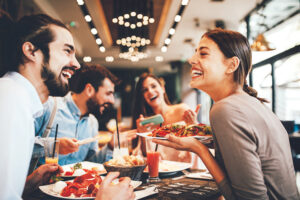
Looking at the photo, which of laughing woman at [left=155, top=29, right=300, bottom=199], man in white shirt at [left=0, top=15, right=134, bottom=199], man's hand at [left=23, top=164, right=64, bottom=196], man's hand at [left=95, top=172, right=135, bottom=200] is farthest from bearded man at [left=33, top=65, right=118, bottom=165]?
laughing woman at [left=155, top=29, right=300, bottom=199]

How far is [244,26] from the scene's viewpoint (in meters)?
6.21

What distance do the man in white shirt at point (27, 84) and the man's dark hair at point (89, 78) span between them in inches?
62.4

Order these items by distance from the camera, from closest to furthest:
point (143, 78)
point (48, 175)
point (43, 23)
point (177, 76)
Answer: point (43, 23)
point (48, 175)
point (143, 78)
point (177, 76)

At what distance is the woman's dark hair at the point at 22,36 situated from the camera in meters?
1.31

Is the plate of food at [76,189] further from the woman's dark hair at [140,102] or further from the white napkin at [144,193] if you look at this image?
the woman's dark hair at [140,102]

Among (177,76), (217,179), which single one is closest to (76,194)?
(217,179)

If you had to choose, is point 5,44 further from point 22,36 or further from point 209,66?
point 209,66

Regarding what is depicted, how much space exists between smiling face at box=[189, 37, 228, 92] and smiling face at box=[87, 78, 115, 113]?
190cm

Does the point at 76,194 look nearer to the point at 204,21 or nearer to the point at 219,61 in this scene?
the point at 219,61

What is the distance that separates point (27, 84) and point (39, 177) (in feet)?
2.03

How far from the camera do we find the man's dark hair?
3.16 metres

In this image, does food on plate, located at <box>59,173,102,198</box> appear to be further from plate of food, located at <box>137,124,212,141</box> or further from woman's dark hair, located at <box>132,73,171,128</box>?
woman's dark hair, located at <box>132,73,171,128</box>

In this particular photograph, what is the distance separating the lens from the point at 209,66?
1447 millimetres

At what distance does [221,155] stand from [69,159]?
195 cm
